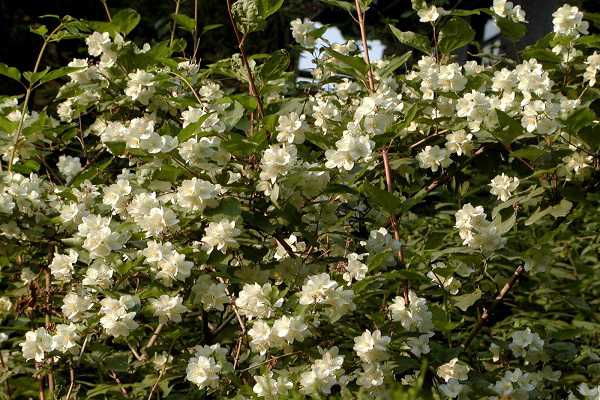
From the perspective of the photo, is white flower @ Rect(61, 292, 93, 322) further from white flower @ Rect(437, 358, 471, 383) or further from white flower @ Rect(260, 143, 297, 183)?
white flower @ Rect(437, 358, 471, 383)

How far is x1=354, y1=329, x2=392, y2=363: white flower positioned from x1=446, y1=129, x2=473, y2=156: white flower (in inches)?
25.6

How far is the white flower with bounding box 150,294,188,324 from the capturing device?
6.33ft

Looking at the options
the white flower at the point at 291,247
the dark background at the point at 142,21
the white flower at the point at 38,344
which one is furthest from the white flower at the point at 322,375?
the dark background at the point at 142,21

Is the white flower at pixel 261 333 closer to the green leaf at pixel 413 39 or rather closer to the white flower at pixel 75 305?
the white flower at pixel 75 305

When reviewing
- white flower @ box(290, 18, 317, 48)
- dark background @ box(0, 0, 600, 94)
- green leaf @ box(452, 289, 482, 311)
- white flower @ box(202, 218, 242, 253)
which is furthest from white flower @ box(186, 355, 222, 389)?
dark background @ box(0, 0, 600, 94)

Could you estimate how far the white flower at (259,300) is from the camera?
1835 mm

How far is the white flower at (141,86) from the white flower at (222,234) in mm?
616

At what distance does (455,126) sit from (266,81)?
1.69 feet

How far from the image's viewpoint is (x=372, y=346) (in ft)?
5.96

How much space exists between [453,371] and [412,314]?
6.1 inches

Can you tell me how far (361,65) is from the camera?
7.36 feet

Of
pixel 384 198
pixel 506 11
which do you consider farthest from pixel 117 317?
pixel 506 11

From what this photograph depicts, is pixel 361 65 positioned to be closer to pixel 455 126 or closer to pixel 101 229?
pixel 455 126

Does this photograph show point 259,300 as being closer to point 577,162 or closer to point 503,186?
point 503,186
